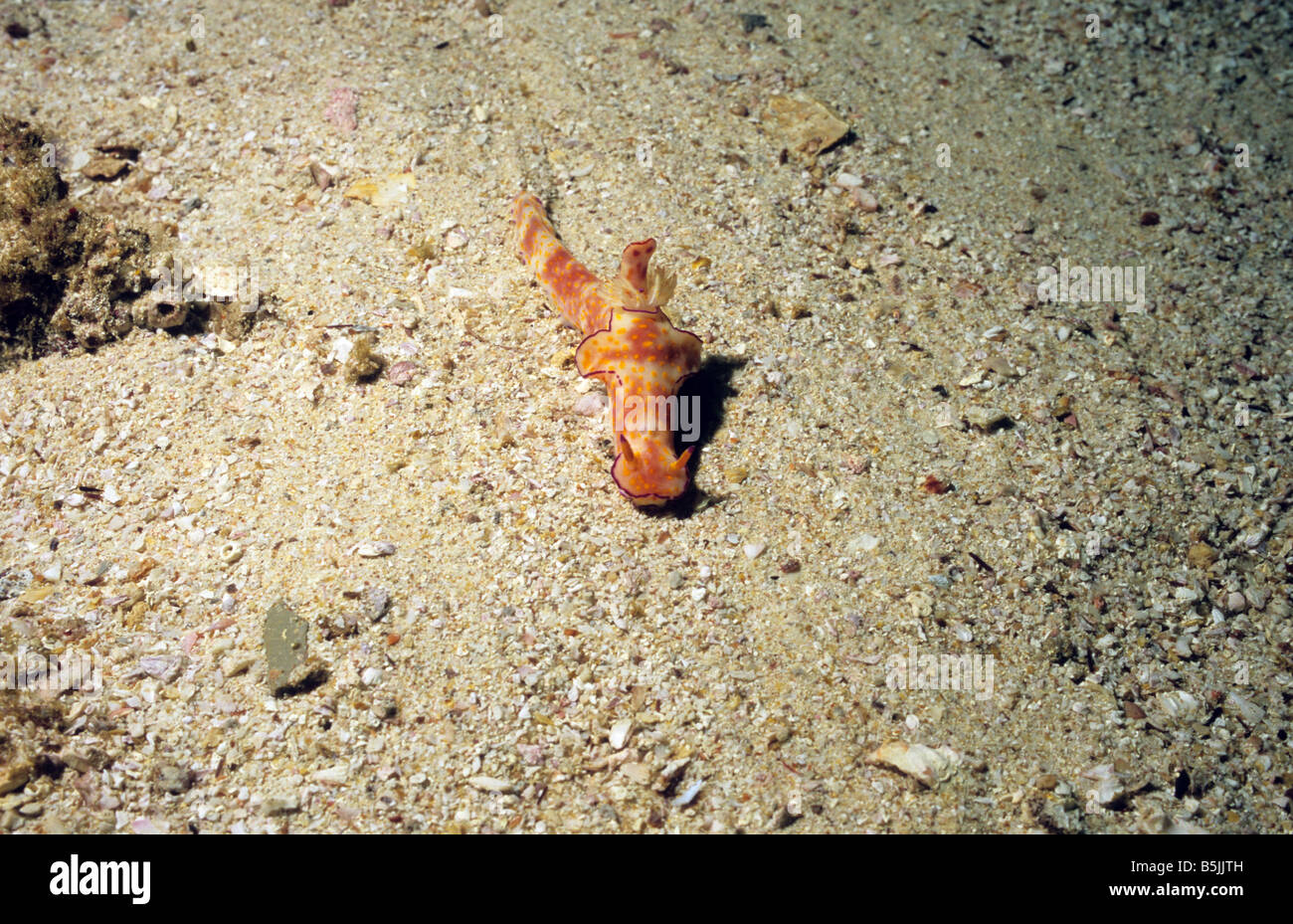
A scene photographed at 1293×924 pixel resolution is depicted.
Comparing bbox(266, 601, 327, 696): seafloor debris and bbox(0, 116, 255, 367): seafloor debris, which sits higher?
bbox(0, 116, 255, 367): seafloor debris

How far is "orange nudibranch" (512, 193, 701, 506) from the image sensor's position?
396 cm

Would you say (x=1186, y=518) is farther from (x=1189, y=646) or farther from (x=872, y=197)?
(x=872, y=197)

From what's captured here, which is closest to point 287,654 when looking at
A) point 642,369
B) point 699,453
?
point 642,369

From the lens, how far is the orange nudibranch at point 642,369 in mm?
3961

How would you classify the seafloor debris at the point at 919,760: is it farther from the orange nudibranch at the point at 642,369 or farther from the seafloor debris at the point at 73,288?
the seafloor debris at the point at 73,288

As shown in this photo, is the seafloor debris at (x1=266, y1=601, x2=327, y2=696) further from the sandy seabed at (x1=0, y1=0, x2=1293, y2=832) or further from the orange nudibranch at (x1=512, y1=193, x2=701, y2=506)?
the orange nudibranch at (x1=512, y1=193, x2=701, y2=506)

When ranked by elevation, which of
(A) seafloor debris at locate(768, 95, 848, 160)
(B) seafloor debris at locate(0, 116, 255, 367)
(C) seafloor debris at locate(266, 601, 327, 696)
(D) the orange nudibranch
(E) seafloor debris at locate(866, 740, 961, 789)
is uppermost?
(A) seafloor debris at locate(768, 95, 848, 160)

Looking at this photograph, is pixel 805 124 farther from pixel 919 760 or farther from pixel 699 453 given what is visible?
pixel 919 760

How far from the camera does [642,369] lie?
13.4 feet

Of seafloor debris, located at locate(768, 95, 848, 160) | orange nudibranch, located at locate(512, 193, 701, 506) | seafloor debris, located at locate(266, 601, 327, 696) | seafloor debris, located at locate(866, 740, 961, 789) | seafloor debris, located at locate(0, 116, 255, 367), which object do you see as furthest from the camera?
seafloor debris, located at locate(768, 95, 848, 160)

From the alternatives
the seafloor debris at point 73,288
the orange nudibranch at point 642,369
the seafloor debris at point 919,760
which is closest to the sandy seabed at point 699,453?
the seafloor debris at point 919,760

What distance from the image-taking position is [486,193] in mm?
5527

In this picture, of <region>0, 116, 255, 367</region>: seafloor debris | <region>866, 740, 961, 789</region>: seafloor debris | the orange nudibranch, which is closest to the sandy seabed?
<region>866, 740, 961, 789</region>: seafloor debris
